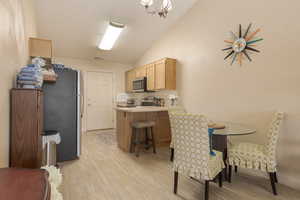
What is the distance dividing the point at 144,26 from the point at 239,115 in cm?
301

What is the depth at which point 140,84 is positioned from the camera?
15.9ft

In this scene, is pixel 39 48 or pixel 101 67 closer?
pixel 39 48

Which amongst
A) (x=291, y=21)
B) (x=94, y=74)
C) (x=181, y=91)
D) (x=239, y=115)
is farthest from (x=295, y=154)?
(x=94, y=74)

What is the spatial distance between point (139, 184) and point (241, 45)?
107 inches

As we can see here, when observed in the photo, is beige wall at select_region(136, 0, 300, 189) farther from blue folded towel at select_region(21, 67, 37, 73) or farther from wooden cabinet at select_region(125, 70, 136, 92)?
blue folded towel at select_region(21, 67, 37, 73)

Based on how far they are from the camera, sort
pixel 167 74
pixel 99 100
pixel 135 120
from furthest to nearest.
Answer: pixel 99 100, pixel 167 74, pixel 135 120

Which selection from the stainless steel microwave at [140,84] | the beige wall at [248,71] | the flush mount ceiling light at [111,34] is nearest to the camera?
the beige wall at [248,71]

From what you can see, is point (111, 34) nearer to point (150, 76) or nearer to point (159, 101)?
point (150, 76)

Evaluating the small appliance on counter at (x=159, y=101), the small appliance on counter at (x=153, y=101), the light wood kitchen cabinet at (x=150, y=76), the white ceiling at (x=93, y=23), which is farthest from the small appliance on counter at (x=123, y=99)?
the white ceiling at (x=93, y=23)

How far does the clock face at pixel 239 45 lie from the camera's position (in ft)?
8.67

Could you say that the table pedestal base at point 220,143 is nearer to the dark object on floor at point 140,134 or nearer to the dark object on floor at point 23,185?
the dark object on floor at point 140,134

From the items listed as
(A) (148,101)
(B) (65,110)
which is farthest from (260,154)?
(A) (148,101)

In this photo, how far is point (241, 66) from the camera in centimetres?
269

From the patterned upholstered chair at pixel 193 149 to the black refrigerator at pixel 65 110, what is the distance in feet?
6.44
